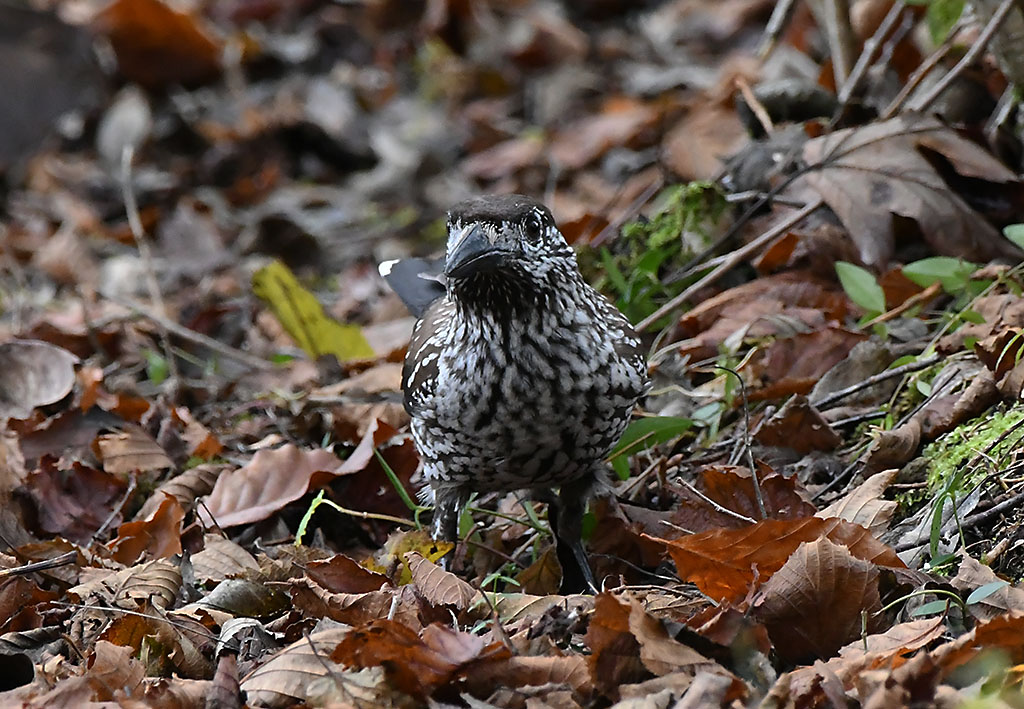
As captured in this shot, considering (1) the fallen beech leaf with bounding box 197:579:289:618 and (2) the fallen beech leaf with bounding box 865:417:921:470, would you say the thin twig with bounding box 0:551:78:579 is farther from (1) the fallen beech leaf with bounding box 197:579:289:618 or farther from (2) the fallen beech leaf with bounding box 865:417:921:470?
(2) the fallen beech leaf with bounding box 865:417:921:470

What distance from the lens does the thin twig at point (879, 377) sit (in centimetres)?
430

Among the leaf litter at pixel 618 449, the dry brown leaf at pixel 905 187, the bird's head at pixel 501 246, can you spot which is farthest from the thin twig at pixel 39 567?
the dry brown leaf at pixel 905 187

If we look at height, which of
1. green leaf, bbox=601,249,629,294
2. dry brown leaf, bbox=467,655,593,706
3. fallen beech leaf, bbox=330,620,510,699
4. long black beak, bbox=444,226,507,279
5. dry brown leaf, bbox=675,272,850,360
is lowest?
dry brown leaf, bbox=467,655,593,706

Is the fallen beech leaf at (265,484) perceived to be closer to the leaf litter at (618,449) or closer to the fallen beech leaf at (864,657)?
the leaf litter at (618,449)

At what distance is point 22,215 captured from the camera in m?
9.29

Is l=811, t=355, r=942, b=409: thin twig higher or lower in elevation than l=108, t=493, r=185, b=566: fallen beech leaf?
higher

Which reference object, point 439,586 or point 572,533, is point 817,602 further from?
point 572,533

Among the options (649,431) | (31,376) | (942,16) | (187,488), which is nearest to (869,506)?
(649,431)

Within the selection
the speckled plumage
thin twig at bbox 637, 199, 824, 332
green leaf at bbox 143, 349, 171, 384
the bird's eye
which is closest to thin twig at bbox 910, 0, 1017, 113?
thin twig at bbox 637, 199, 824, 332

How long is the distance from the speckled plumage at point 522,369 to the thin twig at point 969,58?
1865 mm

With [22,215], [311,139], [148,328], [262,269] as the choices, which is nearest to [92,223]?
[22,215]

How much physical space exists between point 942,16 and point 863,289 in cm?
173

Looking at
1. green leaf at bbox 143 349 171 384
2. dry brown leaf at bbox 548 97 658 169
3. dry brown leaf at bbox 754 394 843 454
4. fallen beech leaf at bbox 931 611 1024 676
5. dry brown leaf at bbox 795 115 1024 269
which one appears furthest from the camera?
dry brown leaf at bbox 548 97 658 169

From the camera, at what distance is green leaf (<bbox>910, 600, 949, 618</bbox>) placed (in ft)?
9.59
